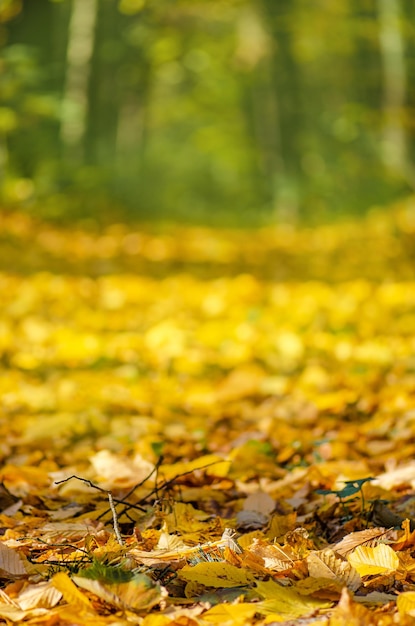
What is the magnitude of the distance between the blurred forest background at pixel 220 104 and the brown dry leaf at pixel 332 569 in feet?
24.0

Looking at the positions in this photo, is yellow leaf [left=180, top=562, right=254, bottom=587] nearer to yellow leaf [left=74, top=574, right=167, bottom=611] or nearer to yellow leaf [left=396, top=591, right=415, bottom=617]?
yellow leaf [left=74, top=574, right=167, bottom=611]

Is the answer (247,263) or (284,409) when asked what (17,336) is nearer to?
(284,409)

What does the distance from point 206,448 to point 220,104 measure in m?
15.9

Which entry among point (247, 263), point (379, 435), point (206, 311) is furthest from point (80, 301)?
point (379, 435)

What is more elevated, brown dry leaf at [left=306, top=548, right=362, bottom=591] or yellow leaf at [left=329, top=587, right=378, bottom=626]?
yellow leaf at [left=329, top=587, right=378, bottom=626]

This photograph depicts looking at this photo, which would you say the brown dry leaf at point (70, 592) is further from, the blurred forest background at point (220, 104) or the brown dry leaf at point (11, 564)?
the blurred forest background at point (220, 104)

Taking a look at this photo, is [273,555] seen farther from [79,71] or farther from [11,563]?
[79,71]

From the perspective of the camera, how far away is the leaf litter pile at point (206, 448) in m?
1.43

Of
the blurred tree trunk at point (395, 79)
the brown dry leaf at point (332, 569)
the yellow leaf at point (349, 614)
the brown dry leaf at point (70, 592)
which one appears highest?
the blurred tree trunk at point (395, 79)

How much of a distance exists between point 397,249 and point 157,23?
31.3 ft

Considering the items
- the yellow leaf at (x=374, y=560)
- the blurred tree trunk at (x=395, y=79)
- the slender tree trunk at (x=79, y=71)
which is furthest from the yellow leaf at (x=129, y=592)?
the slender tree trunk at (x=79, y=71)

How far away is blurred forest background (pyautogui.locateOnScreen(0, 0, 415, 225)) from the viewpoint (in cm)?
1087

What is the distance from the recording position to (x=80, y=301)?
590 cm

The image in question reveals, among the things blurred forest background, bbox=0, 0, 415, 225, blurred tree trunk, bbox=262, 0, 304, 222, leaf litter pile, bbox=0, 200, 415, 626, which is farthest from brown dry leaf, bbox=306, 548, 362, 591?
blurred tree trunk, bbox=262, 0, 304, 222
